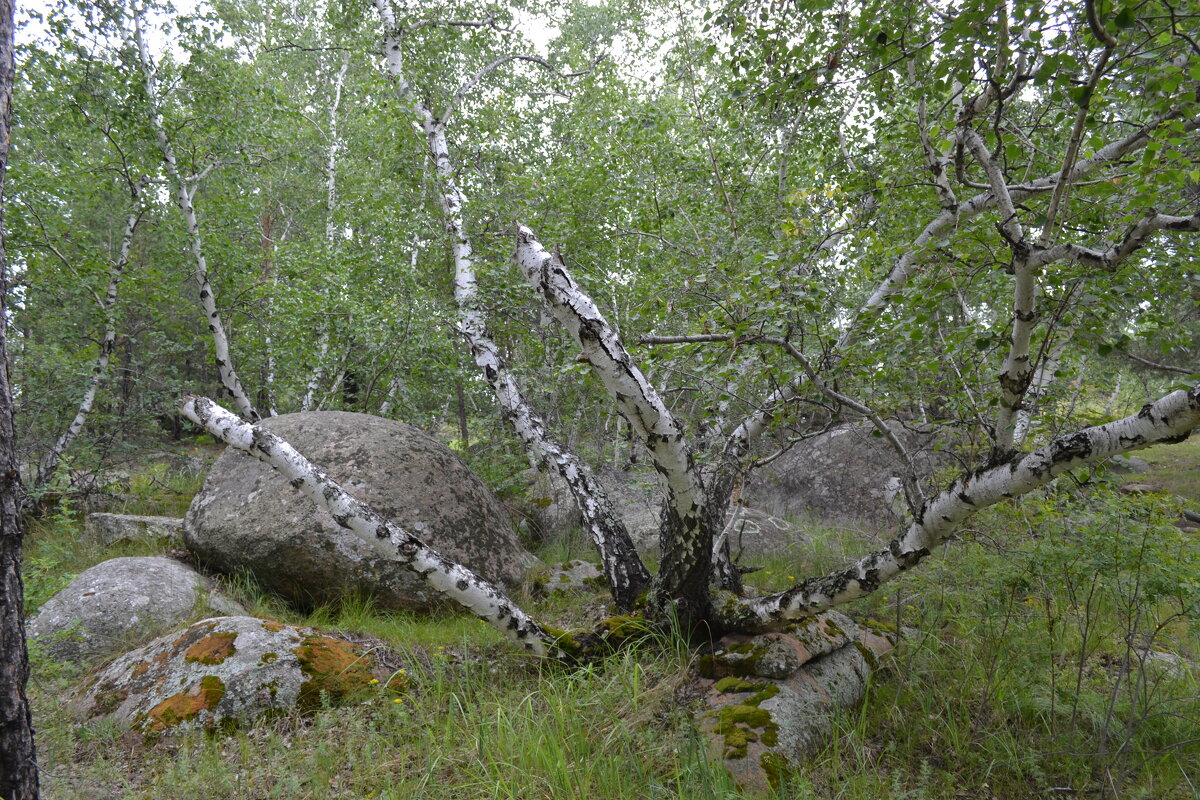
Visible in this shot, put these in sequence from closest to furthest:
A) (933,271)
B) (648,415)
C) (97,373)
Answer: (648,415) → (933,271) → (97,373)

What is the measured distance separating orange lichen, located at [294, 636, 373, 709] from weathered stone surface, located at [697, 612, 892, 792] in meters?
2.28

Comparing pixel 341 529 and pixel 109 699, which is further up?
pixel 341 529

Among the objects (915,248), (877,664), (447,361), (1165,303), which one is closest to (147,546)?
(447,361)

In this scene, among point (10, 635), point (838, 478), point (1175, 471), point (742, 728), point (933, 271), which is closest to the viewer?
point (10, 635)

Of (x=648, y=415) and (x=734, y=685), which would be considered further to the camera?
(x=734, y=685)

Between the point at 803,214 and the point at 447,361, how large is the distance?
17.2 ft

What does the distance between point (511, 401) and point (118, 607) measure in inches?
145

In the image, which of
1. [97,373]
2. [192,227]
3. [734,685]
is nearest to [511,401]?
[734,685]

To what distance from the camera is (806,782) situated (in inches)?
114

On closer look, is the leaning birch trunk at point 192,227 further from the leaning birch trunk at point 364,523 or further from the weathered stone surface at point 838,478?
the weathered stone surface at point 838,478

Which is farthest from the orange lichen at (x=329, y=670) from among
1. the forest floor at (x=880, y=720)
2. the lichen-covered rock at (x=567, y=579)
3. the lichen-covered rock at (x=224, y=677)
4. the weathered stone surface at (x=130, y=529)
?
the weathered stone surface at (x=130, y=529)

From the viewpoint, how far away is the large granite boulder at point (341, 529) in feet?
17.8

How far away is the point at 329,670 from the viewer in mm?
4047

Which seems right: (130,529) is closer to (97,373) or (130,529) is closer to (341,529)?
(97,373)
